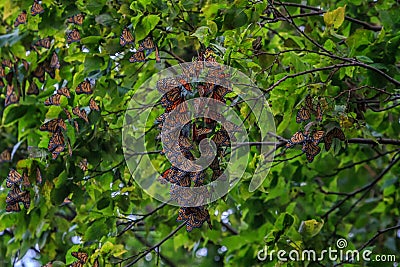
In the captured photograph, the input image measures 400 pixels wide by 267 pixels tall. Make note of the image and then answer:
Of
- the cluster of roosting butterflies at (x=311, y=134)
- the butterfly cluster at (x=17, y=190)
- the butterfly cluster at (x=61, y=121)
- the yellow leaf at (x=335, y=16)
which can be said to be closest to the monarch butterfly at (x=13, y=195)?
the butterfly cluster at (x=17, y=190)

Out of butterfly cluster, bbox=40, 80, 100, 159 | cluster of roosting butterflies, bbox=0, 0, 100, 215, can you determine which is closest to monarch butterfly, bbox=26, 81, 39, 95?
cluster of roosting butterflies, bbox=0, 0, 100, 215

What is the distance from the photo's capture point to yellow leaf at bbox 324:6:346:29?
5.98 feet

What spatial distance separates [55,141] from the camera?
5.78 ft

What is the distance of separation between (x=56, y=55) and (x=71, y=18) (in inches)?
5.5

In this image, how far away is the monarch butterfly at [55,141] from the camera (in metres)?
1.75

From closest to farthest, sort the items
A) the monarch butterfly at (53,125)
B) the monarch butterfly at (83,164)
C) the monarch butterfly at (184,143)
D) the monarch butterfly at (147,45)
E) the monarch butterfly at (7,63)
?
the monarch butterfly at (184,143), the monarch butterfly at (147,45), the monarch butterfly at (53,125), the monarch butterfly at (83,164), the monarch butterfly at (7,63)

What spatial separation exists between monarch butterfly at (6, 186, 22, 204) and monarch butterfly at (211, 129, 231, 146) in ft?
2.14

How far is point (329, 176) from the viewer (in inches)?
101

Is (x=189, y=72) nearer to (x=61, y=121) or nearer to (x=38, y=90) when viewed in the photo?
(x=61, y=121)

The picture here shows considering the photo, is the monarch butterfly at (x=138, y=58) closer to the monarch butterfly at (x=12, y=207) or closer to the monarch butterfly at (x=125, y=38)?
the monarch butterfly at (x=125, y=38)

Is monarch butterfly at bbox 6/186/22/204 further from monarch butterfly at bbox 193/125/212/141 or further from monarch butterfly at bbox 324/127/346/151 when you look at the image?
monarch butterfly at bbox 324/127/346/151

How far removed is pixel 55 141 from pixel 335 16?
84cm

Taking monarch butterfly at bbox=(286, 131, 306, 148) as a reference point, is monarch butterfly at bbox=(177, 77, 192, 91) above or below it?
above

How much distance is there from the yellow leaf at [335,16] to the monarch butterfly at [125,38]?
54 cm
